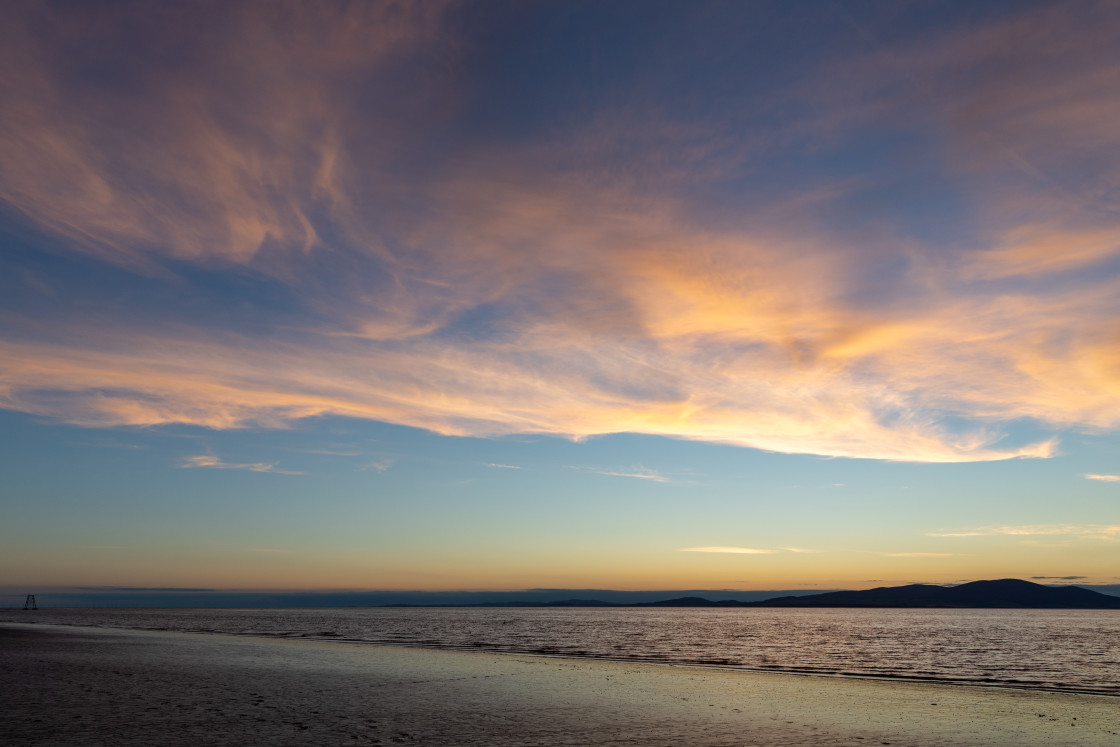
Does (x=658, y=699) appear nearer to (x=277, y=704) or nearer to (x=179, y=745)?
(x=277, y=704)

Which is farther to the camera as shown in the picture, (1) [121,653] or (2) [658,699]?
(1) [121,653]

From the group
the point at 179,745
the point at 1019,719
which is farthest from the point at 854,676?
the point at 179,745

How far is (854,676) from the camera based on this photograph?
140 ft

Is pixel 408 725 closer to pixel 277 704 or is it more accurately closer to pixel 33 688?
pixel 277 704

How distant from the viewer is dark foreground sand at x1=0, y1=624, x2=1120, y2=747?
65.6ft

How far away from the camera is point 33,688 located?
28.9 m

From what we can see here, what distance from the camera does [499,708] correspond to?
25984mm

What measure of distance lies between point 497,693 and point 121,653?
1460 inches

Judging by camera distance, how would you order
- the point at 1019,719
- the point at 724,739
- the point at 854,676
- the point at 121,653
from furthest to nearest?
the point at 121,653, the point at 854,676, the point at 1019,719, the point at 724,739

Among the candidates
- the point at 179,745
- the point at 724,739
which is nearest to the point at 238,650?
the point at 179,745

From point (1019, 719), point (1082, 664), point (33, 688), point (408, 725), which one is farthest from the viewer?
point (1082, 664)

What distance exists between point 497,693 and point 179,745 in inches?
600

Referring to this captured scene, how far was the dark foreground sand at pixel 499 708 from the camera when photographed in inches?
787

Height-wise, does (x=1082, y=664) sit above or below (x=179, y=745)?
below
